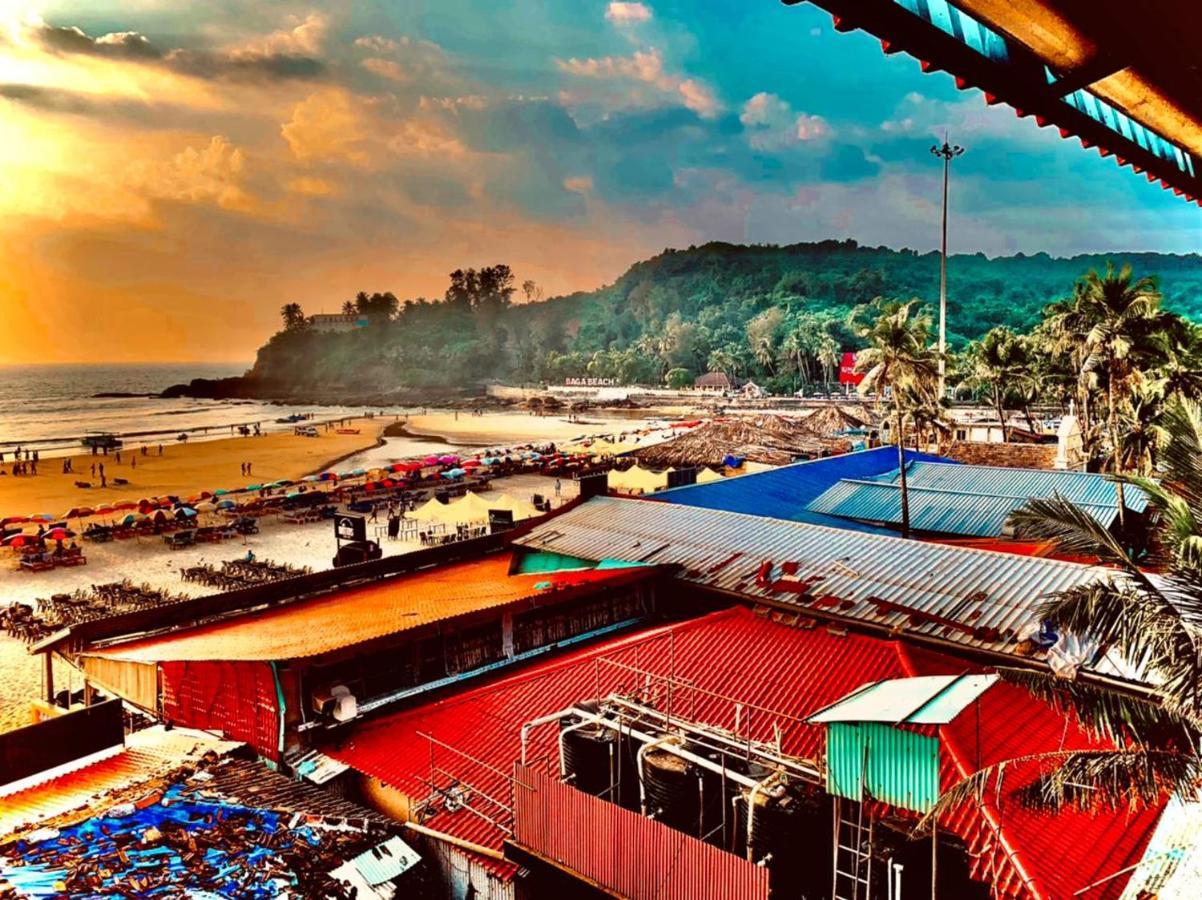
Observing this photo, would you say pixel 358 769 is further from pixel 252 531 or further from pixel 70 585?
pixel 252 531

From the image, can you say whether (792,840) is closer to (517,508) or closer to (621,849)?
(621,849)

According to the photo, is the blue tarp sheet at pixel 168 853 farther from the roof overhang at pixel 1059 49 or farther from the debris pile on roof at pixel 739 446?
the debris pile on roof at pixel 739 446

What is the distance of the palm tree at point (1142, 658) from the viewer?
5.88 m

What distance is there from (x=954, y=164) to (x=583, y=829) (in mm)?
222539

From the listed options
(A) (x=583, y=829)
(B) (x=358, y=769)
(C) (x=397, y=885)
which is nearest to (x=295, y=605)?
(B) (x=358, y=769)

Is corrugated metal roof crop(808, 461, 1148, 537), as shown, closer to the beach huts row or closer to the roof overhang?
the beach huts row

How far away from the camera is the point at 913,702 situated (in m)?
6.32

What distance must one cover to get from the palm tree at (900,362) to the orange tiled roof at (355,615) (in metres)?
12.3

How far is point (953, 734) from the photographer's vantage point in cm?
853

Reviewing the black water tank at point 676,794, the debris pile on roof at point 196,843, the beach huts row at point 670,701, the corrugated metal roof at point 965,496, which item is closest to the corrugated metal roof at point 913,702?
the beach huts row at point 670,701

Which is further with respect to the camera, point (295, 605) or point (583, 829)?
point (295, 605)

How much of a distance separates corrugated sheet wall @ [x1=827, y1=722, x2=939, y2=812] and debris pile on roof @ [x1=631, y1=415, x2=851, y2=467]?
39863 mm

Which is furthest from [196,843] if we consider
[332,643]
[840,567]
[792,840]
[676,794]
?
[840,567]

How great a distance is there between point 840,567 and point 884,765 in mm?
7839
